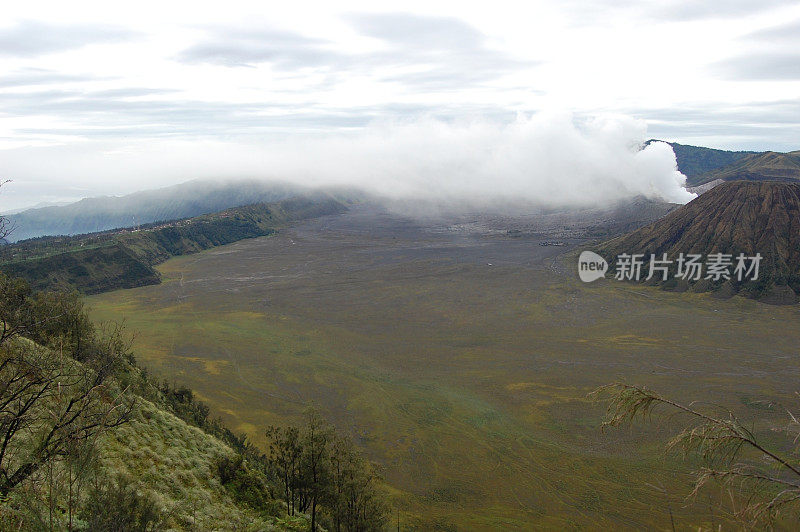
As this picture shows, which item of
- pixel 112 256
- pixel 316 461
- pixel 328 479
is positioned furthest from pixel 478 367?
pixel 112 256

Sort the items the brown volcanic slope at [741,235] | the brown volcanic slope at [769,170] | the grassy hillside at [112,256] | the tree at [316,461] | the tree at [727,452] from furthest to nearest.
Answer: the brown volcanic slope at [769,170] → the grassy hillside at [112,256] → the brown volcanic slope at [741,235] → the tree at [316,461] → the tree at [727,452]

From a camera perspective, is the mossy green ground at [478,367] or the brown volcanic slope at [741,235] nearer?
the mossy green ground at [478,367]

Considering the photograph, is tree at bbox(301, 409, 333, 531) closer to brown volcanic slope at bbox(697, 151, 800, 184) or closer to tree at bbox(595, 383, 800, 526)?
tree at bbox(595, 383, 800, 526)

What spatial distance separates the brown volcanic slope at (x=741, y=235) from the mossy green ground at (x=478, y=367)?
5.52 metres

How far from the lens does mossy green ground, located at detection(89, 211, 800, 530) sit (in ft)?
86.2

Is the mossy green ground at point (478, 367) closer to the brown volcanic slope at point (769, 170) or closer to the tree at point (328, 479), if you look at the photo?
the tree at point (328, 479)

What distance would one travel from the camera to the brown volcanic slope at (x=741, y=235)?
67625 millimetres

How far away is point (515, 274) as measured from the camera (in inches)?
3285

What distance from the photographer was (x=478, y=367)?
44469mm

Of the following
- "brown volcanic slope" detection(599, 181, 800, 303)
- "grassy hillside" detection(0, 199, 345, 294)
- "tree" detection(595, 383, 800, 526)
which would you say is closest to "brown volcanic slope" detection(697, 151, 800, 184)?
"brown volcanic slope" detection(599, 181, 800, 303)

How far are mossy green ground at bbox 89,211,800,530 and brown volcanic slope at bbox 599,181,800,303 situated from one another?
217 inches

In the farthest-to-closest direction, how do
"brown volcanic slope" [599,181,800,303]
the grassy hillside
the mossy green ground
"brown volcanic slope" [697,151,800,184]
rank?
1. "brown volcanic slope" [697,151,800,184]
2. the grassy hillside
3. "brown volcanic slope" [599,181,800,303]
4. the mossy green ground

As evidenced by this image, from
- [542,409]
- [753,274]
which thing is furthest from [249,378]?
[753,274]

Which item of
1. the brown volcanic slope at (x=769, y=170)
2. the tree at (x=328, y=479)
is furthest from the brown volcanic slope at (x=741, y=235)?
the brown volcanic slope at (x=769, y=170)
